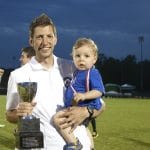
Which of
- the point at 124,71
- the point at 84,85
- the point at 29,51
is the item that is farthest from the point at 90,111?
the point at 124,71

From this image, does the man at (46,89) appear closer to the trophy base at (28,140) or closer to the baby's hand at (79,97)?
the baby's hand at (79,97)

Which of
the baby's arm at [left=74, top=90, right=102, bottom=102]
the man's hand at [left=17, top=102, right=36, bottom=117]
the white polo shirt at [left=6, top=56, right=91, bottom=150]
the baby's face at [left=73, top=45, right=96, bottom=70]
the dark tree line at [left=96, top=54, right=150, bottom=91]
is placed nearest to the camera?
the man's hand at [left=17, top=102, right=36, bottom=117]

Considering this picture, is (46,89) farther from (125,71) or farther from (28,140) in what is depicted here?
(125,71)

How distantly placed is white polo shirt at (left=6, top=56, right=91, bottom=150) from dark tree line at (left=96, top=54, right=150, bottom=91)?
363ft

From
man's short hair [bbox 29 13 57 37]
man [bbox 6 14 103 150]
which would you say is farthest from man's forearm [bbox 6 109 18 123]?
man's short hair [bbox 29 13 57 37]

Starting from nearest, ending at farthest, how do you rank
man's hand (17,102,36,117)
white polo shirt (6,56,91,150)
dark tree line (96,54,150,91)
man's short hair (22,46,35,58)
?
man's hand (17,102,36,117) < white polo shirt (6,56,91,150) < man's short hair (22,46,35,58) < dark tree line (96,54,150,91)

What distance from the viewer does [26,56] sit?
280 inches

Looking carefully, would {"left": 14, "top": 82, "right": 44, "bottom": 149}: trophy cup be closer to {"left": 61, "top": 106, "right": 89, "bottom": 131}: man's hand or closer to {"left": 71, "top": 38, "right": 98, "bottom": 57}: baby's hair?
{"left": 61, "top": 106, "right": 89, "bottom": 131}: man's hand

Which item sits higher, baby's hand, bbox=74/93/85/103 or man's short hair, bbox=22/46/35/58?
man's short hair, bbox=22/46/35/58

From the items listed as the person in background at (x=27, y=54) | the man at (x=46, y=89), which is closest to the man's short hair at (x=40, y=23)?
the man at (x=46, y=89)

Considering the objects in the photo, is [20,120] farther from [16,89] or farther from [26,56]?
[26,56]

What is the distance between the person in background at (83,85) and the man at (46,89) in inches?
2.4

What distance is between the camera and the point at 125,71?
122500mm

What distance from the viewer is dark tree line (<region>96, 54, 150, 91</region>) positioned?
119m
